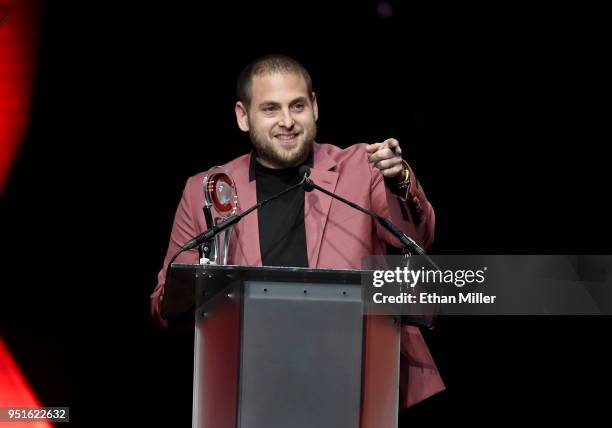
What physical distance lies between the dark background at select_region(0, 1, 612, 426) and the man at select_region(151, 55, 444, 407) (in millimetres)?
604

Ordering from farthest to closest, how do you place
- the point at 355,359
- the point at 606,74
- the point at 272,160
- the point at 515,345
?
the point at 515,345 < the point at 606,74 < the point at 272,160 < the point at 355,359

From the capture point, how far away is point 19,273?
11.8 feet

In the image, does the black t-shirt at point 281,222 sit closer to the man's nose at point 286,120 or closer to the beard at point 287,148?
the beard at point 287,148

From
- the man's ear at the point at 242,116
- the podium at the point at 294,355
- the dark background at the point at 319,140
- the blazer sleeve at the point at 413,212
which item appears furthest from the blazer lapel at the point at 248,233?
the dark background at the point at 319,140

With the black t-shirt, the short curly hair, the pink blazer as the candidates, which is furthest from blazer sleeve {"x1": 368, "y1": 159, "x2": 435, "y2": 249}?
the short curly hair

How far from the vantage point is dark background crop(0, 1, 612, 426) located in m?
3.38

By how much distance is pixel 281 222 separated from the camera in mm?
2879

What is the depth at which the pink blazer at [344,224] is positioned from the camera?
8.59ft

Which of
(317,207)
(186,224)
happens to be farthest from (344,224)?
(186,224)

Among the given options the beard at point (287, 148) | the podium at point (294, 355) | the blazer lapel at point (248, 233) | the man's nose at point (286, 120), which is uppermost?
the man's nose at point (286, 120)

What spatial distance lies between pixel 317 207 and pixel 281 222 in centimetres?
14

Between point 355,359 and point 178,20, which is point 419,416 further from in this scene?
point 178,20

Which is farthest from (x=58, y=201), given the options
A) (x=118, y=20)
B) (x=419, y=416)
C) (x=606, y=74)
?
(x=606, y=74)

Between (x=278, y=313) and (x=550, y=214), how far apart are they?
169 centimetres
